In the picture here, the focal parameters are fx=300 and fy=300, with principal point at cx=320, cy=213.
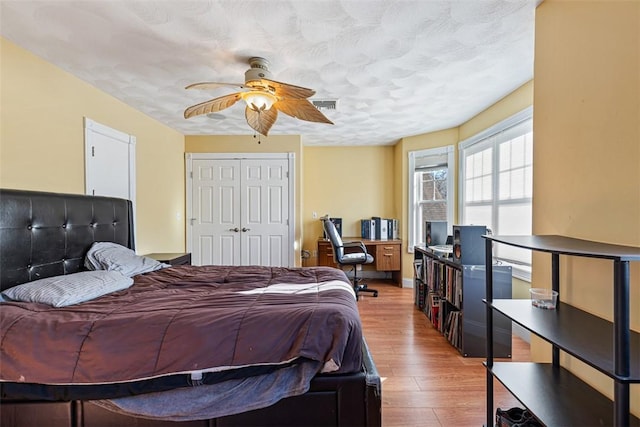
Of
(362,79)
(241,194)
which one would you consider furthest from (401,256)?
(362,79)

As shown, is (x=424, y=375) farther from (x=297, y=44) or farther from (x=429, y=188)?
(x=429, y=188)

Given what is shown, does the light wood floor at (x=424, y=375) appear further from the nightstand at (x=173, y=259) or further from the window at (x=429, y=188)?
the nightstand at (x=173, y=259)

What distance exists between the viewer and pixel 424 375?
217 centimetres

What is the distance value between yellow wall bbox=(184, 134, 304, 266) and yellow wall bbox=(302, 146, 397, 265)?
0.70 meters

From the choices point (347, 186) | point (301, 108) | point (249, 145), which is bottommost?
point (347, 186)

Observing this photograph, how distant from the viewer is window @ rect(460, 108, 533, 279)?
8.96 ft

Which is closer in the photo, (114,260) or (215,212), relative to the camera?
(114,260)

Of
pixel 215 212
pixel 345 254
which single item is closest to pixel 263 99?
pixel 345 254

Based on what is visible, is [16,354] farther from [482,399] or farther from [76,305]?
[482,399]

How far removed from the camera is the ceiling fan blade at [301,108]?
219 centimetres

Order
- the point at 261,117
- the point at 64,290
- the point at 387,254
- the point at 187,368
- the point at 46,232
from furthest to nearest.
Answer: the point at 387,254 → the point at 261,117 → the point at 46,232 → the point at 64,290 → the point at 187,368

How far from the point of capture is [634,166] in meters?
1.13

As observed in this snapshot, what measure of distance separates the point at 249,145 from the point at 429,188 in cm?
276

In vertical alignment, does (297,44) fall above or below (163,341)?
above
